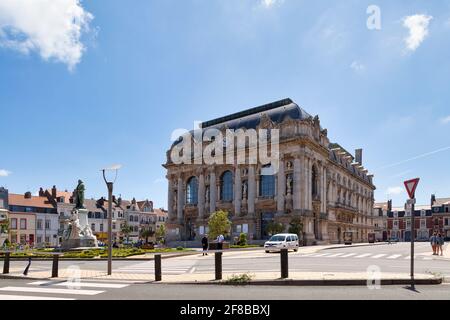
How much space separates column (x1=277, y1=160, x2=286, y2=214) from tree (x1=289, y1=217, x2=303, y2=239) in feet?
13.7

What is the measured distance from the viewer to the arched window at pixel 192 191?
2891 inches

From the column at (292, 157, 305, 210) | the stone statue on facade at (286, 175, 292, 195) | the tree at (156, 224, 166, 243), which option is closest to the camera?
the column at (292, 157, 305, 210)

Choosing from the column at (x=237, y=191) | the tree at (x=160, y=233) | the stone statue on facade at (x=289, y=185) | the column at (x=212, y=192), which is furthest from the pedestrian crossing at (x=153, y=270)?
the tree at (x=160, y=233)

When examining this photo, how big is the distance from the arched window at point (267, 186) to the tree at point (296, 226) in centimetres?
730

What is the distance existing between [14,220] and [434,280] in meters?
78.2

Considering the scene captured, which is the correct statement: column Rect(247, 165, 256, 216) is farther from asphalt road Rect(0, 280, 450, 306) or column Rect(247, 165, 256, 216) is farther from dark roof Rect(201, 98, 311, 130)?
asphalt road Rect(0, 280, 450, 306)

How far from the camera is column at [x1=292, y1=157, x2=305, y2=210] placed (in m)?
56.7

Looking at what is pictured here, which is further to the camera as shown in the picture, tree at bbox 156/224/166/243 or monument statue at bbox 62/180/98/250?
tree at bbox 156/224/166/243

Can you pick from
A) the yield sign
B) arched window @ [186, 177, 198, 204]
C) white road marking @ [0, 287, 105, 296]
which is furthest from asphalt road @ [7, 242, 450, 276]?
arched window @ [186, 177, 198, 204]

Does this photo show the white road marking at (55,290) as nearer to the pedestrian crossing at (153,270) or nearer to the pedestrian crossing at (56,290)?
the pedestrian crossing at (56,290)

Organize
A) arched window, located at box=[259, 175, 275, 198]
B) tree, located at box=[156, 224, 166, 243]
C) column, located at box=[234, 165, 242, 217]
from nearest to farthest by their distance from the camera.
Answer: arched window, located at box=[259, 175, 275, 198]
column, located at box=[234, 165, 242, 217]
tree, located at box=[156, 224, 166, 243]

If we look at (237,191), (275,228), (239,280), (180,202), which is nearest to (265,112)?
(237,191)
